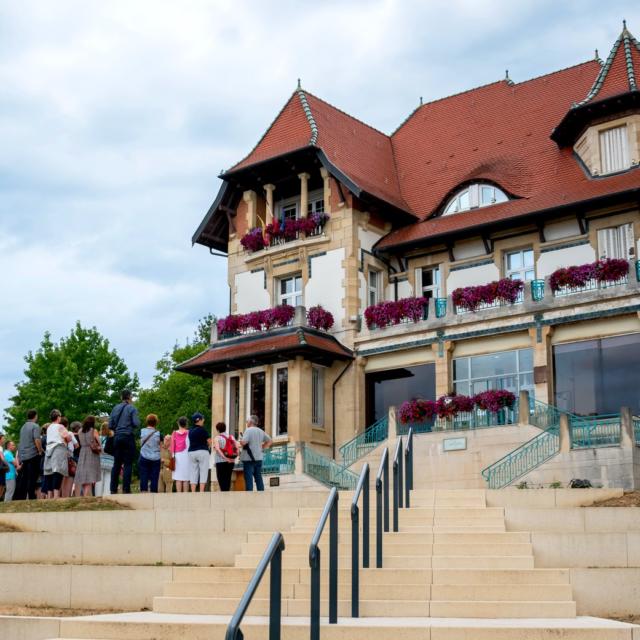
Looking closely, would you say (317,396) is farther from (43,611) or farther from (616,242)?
(43,611)

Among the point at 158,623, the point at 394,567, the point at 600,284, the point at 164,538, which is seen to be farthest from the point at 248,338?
the point at 158,623

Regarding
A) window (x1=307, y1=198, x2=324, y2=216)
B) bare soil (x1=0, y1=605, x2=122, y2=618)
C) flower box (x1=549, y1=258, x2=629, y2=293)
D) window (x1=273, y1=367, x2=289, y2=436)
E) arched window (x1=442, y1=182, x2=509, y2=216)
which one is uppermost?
window (x1=307, y1=198, x2=324, y2=216)

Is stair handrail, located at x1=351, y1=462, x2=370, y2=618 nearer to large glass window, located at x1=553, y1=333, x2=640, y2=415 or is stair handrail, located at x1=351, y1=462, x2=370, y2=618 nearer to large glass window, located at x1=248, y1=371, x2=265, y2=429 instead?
large glass window, located at x1=553, y1=333, x2=640, y2=415

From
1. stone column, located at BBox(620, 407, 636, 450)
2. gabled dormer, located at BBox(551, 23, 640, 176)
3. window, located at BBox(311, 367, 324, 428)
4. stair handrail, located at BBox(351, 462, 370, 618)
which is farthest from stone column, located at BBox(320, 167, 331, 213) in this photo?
stair handrail, located at BBox(351, 462, 370, 618)

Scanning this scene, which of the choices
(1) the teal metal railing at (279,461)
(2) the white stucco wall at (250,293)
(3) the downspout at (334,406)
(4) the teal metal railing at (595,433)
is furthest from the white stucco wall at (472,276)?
(4) the teal metal railing at (595,433)

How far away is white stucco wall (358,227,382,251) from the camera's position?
34.2 m

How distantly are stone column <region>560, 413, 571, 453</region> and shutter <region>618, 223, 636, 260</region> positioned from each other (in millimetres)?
7576

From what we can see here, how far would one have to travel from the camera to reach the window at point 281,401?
32906 millimetres

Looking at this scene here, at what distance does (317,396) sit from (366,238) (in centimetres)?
520

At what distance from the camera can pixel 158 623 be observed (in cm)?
1034

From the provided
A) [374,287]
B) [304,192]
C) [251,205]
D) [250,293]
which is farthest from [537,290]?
[251,205]

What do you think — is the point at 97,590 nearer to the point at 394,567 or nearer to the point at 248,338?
the point at 394,567

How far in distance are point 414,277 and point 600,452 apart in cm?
1176

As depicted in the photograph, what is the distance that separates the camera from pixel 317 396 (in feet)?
109
